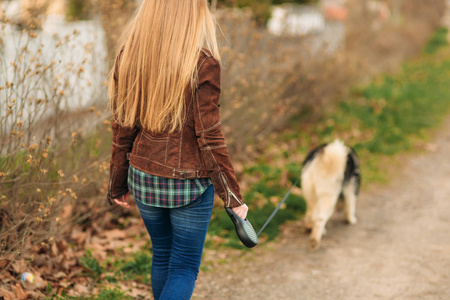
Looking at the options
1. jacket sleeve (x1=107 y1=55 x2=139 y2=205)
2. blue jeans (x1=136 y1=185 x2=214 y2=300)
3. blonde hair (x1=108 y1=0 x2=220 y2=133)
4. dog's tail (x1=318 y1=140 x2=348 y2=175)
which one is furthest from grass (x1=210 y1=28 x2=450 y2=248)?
blonde hair (x1=108 y1=0 x2=220 y2=133)

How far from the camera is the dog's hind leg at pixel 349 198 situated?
4.63 m

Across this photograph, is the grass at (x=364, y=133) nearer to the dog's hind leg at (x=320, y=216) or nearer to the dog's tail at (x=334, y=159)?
the dog's hind leg at (x=320, y=216)

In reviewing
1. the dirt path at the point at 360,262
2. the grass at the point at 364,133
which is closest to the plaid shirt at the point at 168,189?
the dirt path at the point at 360,262

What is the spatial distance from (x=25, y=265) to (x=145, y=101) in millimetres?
1788

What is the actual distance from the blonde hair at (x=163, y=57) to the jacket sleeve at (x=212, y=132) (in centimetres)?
6

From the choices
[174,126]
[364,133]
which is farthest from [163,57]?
Answer: [364,133]

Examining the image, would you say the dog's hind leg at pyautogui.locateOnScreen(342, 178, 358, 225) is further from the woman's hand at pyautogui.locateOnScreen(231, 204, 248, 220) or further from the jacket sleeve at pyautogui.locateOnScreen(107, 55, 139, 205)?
the jacket sleeve at pyautogui.locateOnScreen(107, 55, 139, 205)

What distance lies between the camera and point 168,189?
7.25 feet

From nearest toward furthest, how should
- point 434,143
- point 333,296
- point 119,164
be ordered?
point 119,164 → point 333,296 → point 434,143

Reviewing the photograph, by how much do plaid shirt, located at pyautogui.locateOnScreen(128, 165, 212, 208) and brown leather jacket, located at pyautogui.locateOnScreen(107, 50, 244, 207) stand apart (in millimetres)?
32

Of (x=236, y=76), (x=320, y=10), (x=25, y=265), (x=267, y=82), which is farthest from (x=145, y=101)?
(x=320, y=10)

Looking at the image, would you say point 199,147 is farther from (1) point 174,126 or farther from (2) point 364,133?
(2) point 364,133

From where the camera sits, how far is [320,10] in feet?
43.7

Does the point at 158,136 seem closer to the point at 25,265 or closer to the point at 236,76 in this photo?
the point at 25,265
